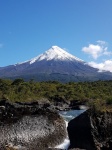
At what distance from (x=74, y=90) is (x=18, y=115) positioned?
84.0 m

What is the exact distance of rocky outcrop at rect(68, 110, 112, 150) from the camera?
19906mm

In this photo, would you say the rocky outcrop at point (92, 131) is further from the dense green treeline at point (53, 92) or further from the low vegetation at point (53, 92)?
the dense green treeline at point (53, 92)

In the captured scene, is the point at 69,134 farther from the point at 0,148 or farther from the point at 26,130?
the point at 0,148

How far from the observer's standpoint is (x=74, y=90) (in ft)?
343

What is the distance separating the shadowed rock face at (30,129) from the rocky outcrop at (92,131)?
121 centimetres

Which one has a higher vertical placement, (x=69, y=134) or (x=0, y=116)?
(x=0, y=116)

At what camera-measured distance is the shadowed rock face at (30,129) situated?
19609 mm

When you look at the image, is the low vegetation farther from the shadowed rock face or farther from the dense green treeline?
Answer: the shadowed rock face

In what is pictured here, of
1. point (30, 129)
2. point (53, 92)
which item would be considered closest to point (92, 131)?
point (30, 129)

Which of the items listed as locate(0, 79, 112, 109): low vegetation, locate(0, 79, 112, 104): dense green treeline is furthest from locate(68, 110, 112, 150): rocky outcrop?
locate(0, 79, 112, 104): dense green treeline

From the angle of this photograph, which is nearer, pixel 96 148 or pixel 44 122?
pixel 96 148

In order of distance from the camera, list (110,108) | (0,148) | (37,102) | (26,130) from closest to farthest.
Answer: (0,148) < (26,130) < (110,108) < (37,102)

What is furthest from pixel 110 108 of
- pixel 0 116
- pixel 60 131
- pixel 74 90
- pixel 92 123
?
pixel 74 90

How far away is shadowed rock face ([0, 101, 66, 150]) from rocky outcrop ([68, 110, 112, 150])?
121 cm
